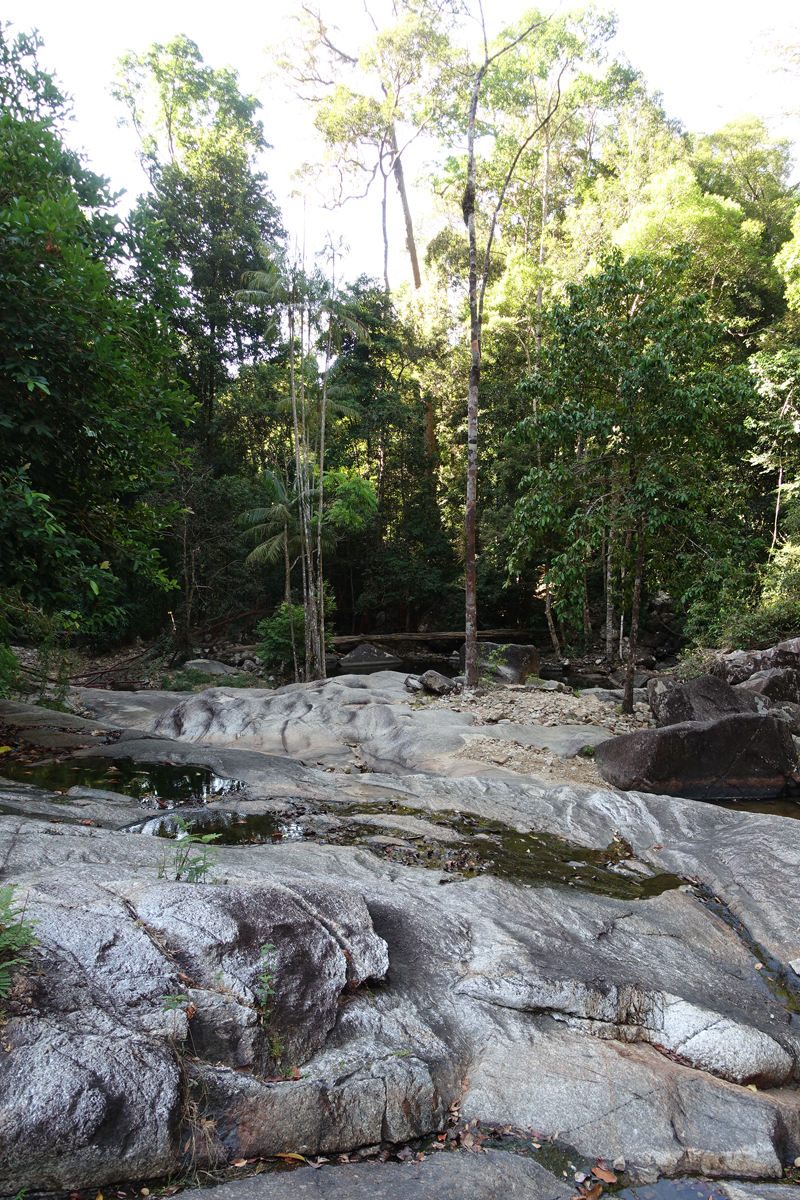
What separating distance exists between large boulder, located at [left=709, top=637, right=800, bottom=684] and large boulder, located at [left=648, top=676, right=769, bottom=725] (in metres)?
2.71

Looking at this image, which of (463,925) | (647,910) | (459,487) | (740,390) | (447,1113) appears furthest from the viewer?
(459,487)

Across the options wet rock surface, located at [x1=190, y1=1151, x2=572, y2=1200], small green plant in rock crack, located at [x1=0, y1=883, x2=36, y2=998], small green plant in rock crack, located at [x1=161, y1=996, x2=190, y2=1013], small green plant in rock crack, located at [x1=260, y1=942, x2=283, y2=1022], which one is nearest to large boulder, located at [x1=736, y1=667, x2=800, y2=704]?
wet rock surface, located at [x1=190, y1=1151, x2=572, y2=1200]

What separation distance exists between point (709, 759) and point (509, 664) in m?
8.15

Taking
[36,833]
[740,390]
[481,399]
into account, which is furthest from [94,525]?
[481,399]

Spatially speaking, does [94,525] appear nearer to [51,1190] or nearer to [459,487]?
[51,1190]

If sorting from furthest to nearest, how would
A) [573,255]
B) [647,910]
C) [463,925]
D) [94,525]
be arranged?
[573,255], [94,525], [647,910], [463,925]

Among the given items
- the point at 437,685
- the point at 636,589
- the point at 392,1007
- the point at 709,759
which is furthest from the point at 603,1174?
the point at 437,685

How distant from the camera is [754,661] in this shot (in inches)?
527

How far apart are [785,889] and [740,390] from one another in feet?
21.1

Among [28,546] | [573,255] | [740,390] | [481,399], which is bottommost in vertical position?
[28,546]

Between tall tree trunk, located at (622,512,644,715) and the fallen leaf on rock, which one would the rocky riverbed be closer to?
the fallen leaf on rock

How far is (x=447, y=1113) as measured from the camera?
280 cm

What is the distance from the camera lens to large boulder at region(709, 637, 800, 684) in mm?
12703

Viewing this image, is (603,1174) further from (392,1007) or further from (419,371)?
(419,371)
